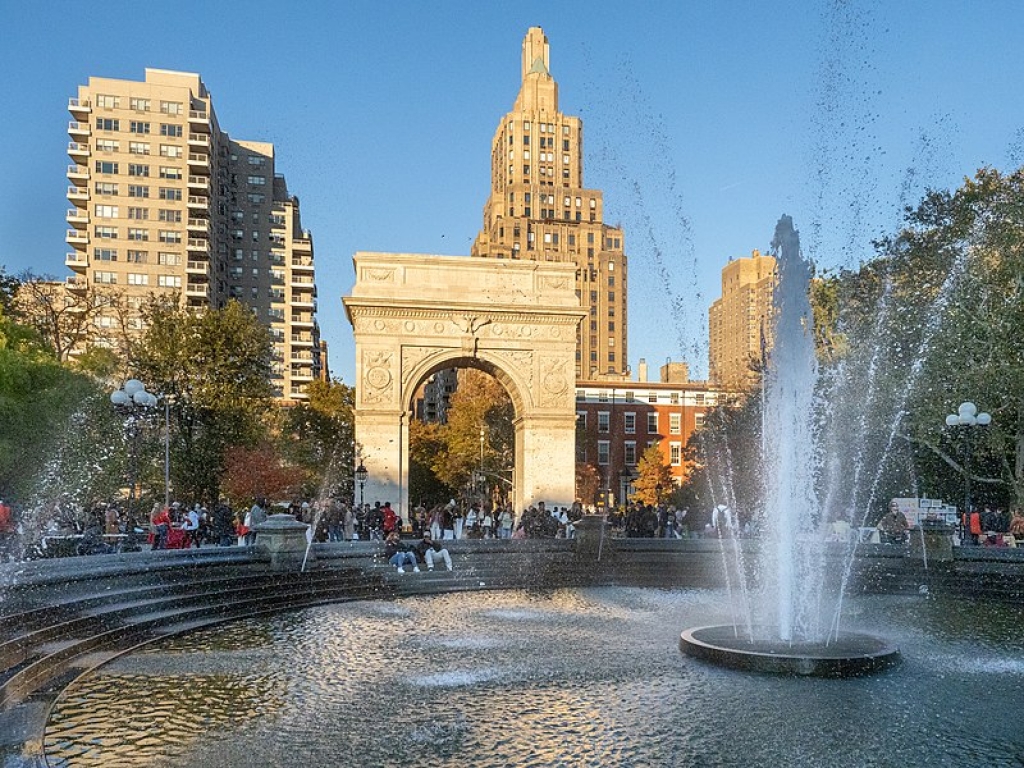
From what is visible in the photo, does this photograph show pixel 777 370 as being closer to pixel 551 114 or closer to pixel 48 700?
pixel 48 700

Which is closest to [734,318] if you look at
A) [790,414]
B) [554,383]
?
[554,383]

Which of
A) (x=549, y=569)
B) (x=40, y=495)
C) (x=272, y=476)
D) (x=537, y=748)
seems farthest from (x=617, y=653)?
(x=272, y=476)

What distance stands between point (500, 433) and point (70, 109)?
38934 millimetres

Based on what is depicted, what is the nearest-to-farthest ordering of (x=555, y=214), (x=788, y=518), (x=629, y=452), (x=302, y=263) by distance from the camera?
(x=788, y=518) < (x=629, y=452) < (x=302, y=263) < (x=555, y=214)

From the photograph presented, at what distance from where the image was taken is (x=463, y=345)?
1473 inches

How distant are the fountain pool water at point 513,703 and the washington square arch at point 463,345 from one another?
23.9 m

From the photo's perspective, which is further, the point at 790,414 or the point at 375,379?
the point at 375,379

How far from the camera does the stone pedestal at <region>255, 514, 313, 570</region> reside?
665 inches

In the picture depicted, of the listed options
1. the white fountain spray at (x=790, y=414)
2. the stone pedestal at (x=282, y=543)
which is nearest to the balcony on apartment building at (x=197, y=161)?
the stone pedestal at (x=282, y=543)

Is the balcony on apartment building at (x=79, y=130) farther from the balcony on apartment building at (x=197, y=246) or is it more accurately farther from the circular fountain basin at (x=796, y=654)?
the circular fountain basin at (x=796, y=654)

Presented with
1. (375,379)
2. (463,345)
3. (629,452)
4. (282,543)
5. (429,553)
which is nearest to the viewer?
(282,543)

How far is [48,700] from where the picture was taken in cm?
825

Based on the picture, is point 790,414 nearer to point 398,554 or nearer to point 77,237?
point 398,554

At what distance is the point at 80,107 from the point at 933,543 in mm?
65580
